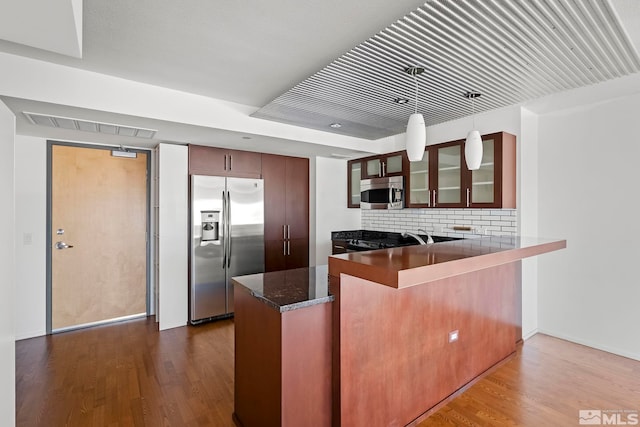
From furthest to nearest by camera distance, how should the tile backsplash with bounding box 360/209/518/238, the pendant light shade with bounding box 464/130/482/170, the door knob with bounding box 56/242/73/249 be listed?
the door knob with bounding box 56/242/73/249, the tile backsplash with bounding box 360/209/518/238, the pendant light shade with bounding box 464/130/482/170

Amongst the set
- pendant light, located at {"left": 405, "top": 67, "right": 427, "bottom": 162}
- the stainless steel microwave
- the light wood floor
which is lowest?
the light wood floor

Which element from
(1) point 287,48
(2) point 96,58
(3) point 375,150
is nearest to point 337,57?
(1) point 287,48

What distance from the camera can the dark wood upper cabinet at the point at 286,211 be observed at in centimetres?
461

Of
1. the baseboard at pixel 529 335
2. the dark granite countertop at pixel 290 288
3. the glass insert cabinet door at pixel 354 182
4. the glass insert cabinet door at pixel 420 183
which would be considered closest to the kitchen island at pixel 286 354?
the dark granite countertop at pixel 290 288

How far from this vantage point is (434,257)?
170cm

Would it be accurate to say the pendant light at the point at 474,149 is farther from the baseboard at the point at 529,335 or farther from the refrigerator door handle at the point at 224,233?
the refrigerator door handle at the point at 224,233

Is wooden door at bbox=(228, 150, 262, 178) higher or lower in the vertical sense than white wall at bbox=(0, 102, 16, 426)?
higher

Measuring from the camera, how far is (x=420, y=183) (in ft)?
13.4

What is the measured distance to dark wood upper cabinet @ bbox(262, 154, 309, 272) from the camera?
4605 mm

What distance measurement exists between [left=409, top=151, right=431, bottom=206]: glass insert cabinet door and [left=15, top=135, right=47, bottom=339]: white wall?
4.42 metres

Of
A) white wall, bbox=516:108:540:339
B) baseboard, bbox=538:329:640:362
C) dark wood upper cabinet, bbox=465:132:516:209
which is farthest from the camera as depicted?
white wall, bbox=516:108:540:339

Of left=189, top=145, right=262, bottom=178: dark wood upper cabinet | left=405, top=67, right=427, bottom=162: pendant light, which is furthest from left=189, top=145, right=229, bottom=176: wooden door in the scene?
left=405, top=67, right=427, bottom=162: pendant light

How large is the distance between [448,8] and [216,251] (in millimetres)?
3564

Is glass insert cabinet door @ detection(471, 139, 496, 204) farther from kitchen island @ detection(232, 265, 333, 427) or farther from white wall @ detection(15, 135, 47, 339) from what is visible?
white wall @ detection(15, 135, 47, 339)
